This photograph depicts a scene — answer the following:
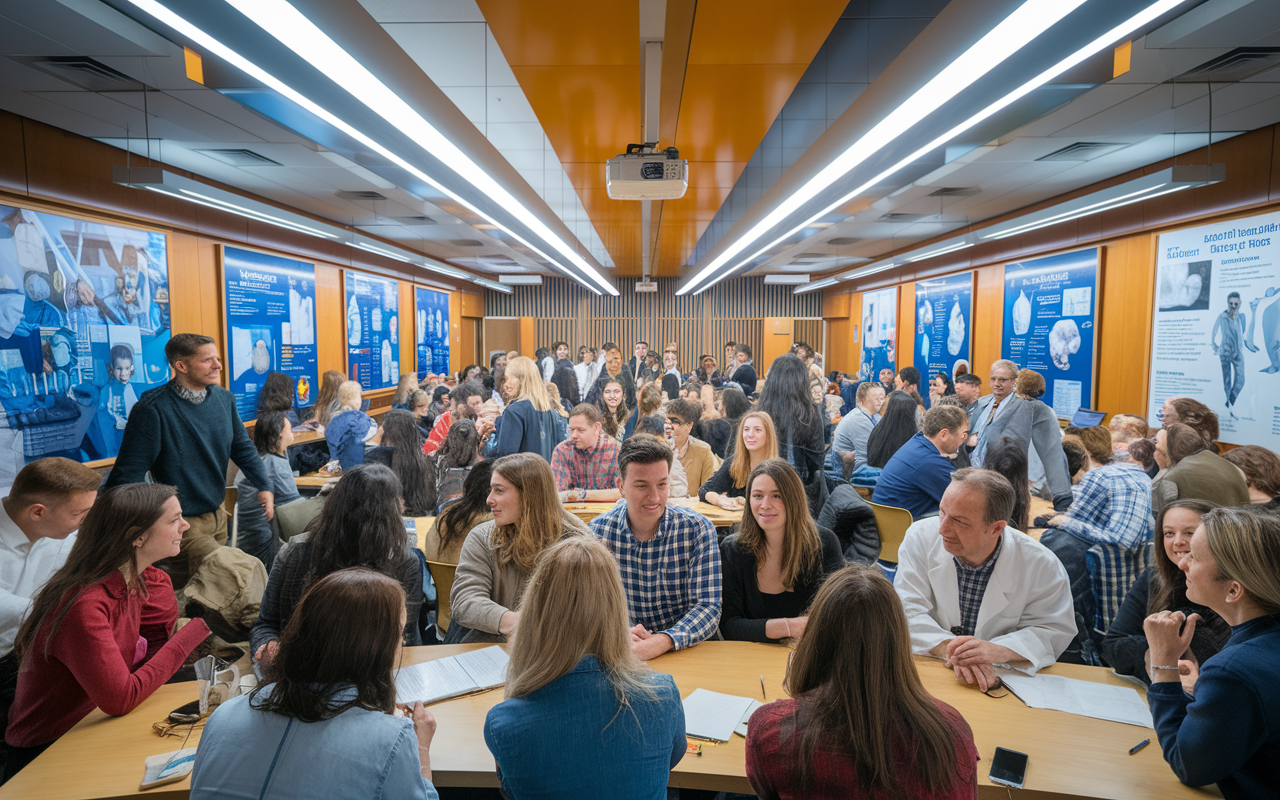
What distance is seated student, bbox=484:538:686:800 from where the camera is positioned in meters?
1.45

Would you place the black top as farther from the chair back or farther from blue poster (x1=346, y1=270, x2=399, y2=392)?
blue poster (x1=346, y1=270, x2=399, y2=392)

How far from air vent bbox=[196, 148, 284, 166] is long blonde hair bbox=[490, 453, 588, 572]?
488cm

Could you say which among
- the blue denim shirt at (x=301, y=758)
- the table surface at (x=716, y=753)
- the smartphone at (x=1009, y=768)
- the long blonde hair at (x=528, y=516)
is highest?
the long blonde hair at (x=528, y=516)

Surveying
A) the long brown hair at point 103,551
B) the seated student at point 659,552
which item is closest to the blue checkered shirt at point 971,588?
the seated student at point 659,552

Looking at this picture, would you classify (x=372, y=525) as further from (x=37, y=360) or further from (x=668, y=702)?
(x=37, y=360)

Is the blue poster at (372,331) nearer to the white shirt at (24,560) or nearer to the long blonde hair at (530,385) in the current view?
the long blonde hair at (530,385)

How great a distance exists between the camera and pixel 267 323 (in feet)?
26.0

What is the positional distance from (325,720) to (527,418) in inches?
142

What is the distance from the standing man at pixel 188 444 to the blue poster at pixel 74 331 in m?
2.03

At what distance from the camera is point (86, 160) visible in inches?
204

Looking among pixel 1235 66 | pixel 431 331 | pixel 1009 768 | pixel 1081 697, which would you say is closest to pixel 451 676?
pixel 1009 768

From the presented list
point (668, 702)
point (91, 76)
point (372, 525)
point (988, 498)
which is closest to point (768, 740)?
point (668, 702)

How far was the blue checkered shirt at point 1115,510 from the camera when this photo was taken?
3.04 m

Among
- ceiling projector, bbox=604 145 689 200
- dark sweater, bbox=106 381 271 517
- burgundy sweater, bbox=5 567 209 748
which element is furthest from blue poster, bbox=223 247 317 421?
burgundy sweater, bbox=5 567 209 748
